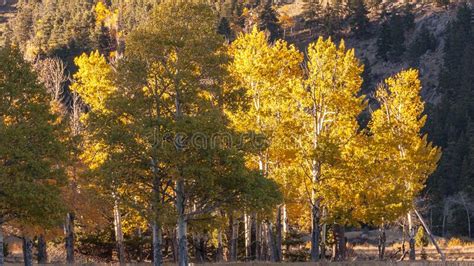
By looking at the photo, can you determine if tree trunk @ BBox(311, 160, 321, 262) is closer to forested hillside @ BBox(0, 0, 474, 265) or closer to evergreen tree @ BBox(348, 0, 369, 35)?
forested hillside @ BBox(0, 0, 474, 265)

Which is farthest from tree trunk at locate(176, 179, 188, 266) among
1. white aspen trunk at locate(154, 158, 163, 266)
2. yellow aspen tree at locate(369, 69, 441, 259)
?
yellow aspen tree at locate(369, 69, 441, 259)

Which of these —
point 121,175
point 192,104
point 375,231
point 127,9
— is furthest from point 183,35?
point 127,9

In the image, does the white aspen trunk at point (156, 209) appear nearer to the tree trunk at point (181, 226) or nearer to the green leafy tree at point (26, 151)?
the tree trunk at point (181, 226)

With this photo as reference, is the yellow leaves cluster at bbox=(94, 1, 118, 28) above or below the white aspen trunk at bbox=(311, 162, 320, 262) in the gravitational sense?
above

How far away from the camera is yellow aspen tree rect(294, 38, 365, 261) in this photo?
98.9 feet

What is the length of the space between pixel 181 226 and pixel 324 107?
10.5 metres

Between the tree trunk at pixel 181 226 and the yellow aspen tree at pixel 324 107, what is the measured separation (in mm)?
7814

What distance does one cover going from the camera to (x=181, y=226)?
77.0 feet

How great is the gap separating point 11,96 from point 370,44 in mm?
104589

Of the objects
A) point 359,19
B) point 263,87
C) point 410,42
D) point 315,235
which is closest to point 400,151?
point 315,235

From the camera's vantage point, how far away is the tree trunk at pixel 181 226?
2306 cm

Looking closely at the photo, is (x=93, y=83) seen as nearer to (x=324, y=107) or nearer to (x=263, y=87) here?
(x=263, y=87)

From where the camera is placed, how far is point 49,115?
2409cm

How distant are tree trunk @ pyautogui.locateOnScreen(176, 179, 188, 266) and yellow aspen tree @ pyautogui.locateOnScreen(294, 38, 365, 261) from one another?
25.6 ft
